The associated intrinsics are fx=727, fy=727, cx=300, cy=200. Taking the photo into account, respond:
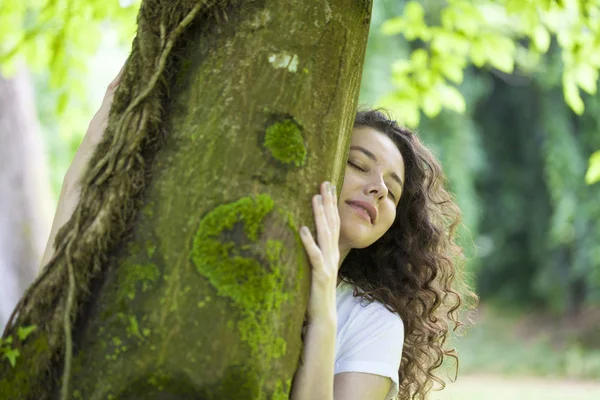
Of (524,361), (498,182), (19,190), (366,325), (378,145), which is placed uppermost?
(498,182)

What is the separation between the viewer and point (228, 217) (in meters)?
1.51

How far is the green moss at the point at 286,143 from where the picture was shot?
157 centimetres

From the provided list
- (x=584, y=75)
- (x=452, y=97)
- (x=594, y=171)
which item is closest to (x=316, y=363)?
(x=594, y=171)

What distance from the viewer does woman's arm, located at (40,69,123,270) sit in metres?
1.79

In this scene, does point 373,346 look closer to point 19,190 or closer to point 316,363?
point 316,363

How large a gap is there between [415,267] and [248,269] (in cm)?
146

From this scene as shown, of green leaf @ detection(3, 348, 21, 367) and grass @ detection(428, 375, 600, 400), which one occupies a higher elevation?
grass @ detection(428, 375, 600, 400)

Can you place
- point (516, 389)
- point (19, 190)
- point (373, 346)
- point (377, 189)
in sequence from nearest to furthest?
point (373, 346) < point (377, 189) < point (19, 190) < point (516, 389)

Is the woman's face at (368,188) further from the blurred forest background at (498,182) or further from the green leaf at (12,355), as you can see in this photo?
the blurred forest background at (498,182)

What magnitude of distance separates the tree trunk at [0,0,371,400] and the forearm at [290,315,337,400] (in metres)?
0.08

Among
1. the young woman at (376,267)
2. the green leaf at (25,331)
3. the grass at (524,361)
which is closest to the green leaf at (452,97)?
the young woman at (376,267)

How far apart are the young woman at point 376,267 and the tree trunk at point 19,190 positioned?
15.5ft

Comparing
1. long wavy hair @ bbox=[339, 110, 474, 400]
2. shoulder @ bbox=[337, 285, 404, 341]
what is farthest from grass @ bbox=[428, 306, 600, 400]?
shoulder @ bbox=[337, 285, 404, 341]

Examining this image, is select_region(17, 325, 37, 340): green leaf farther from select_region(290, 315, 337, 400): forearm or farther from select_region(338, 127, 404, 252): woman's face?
select_region(338, 127, 404, 252): woman's face
